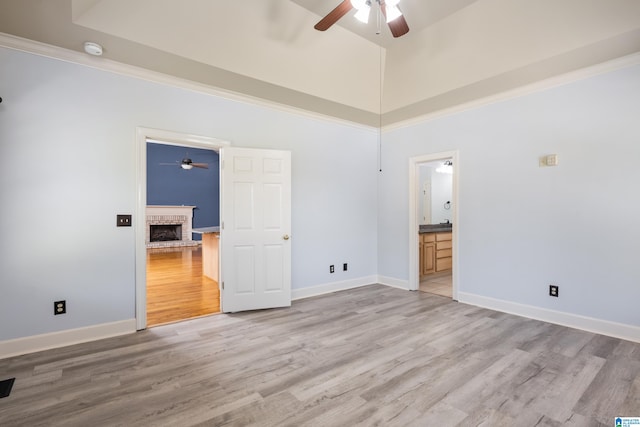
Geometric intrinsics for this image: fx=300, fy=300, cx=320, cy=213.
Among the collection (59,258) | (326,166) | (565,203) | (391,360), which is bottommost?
(391,360)

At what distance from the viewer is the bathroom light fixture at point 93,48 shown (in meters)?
2.71

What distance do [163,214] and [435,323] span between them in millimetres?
9572

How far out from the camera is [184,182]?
10648 mm

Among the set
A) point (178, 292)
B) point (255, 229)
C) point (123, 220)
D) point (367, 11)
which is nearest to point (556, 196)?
point (367, 11)

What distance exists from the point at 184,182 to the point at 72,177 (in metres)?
8.17

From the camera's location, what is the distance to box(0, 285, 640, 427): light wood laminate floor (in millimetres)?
1854

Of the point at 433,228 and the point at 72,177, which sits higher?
the point at 72,177

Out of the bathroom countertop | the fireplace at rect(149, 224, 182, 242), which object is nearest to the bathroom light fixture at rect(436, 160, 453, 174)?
the bathroom countertop

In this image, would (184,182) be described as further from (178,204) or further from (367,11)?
(367,11)

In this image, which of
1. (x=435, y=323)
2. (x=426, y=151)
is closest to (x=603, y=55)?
(x=426, y=151)

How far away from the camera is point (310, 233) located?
4.56m

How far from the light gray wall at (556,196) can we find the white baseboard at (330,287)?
155cm

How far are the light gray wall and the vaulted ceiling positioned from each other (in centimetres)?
36

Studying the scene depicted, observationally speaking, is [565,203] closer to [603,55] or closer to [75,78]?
[603,55]
